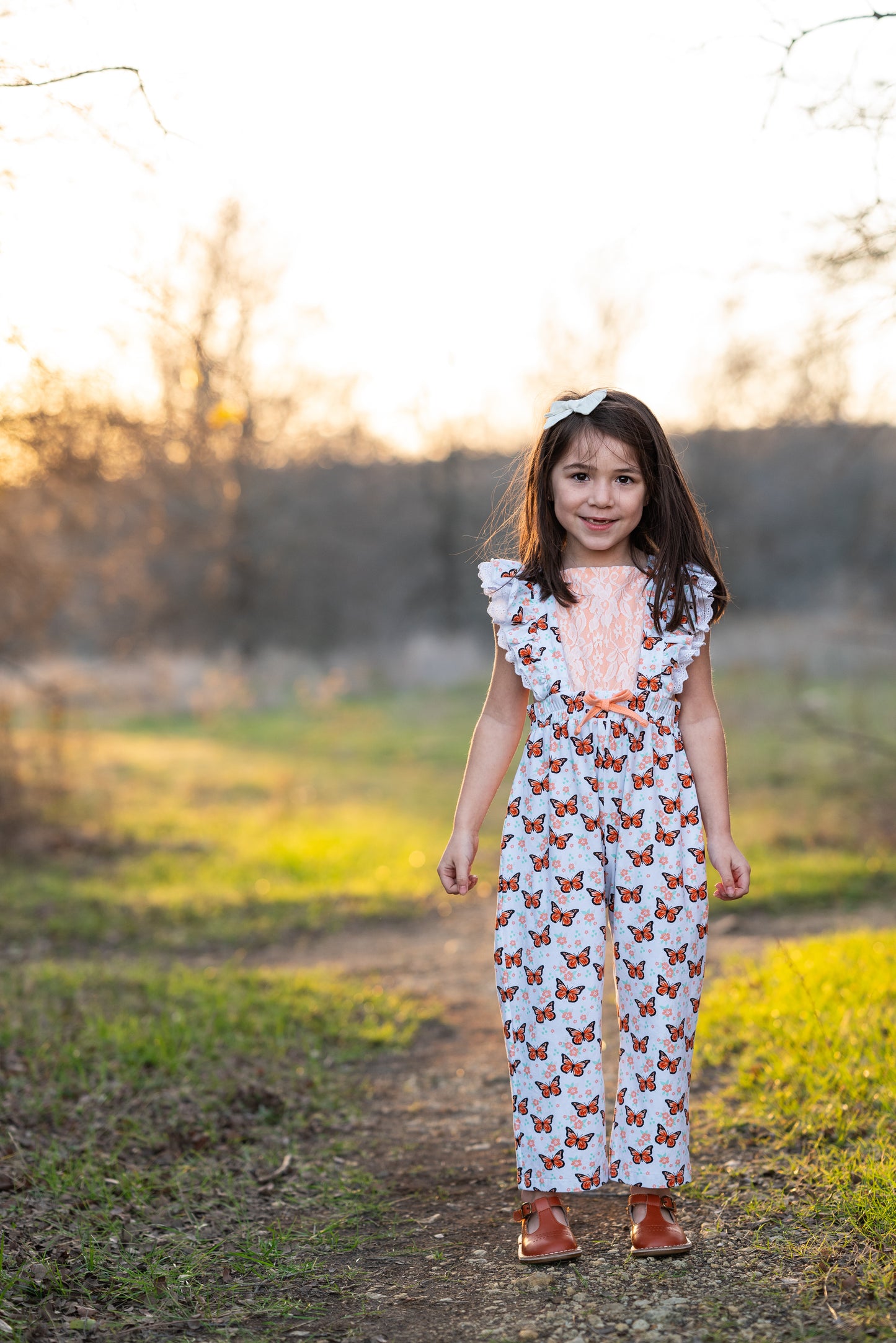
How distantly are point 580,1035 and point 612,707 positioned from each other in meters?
0.73

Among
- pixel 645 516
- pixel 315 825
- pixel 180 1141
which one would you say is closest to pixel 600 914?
pixel 645 516

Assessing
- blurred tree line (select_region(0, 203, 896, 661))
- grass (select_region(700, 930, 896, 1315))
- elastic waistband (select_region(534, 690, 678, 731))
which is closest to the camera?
grass (select_region(700, 930, 896, 1315))

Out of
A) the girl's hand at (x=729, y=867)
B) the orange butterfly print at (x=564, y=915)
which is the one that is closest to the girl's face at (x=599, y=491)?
the girl's hand at (x=729, y=867)

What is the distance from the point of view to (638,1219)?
101 inches

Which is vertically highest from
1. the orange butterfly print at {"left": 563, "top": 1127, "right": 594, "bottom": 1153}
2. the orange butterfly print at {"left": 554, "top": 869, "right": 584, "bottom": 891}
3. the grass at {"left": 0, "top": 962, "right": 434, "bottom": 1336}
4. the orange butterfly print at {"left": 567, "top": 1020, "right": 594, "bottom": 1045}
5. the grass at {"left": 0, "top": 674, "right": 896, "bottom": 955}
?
the orange butterfly print at {"left": 554, "top": 869, "right": 584, "bottom": 891}

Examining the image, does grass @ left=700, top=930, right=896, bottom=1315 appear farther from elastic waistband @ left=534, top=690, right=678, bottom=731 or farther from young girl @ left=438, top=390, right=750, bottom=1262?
elastic waistband @ left=534, top=690, right=678, bottom=731

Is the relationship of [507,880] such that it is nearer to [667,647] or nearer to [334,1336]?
[667,647]

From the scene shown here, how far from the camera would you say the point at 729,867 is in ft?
8.51

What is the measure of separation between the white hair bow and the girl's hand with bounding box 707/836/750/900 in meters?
1.05

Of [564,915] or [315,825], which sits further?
[315,825]

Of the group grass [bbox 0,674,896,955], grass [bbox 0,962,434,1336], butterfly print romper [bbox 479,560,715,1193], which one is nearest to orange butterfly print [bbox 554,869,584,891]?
butterfly print romper [bbox 479,560,715,1193]

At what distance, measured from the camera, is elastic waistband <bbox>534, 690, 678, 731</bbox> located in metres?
2.60

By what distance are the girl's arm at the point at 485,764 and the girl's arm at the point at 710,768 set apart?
39 centimetres

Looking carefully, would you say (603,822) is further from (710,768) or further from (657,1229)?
(657,1229)
